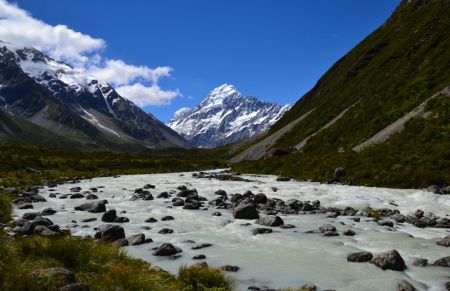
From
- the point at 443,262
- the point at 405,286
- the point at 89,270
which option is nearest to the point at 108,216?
the point at 89,270

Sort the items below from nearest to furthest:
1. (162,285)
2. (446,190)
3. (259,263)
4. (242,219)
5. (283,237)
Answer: (162,285) < (259,263) < (283,237) < (242,219) < (446,190)

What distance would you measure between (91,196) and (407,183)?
25181 millimetres

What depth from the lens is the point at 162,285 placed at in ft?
30.5

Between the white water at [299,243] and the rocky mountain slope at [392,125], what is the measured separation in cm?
595

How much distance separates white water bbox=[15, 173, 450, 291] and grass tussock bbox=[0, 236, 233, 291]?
6.11ft

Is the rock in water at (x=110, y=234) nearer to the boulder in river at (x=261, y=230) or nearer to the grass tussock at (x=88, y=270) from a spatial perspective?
the grass tussock at (x=88, y=270)

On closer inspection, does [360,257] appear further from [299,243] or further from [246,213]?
[246,213]

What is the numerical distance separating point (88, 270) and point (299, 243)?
391 inches

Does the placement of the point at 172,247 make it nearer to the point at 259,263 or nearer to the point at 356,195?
the point at 259,263

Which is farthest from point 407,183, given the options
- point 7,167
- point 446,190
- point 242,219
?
point 7,167

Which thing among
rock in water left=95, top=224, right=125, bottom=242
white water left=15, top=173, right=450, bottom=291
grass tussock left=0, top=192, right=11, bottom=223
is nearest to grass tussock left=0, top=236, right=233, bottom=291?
white water left=15, top=173, right=450, bottom=291

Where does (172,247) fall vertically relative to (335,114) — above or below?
below

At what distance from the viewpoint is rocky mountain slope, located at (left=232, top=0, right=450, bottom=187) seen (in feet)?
118

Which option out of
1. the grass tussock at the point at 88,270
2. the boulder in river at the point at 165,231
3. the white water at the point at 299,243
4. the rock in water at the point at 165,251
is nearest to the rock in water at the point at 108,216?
the white water at the point at 299,243
